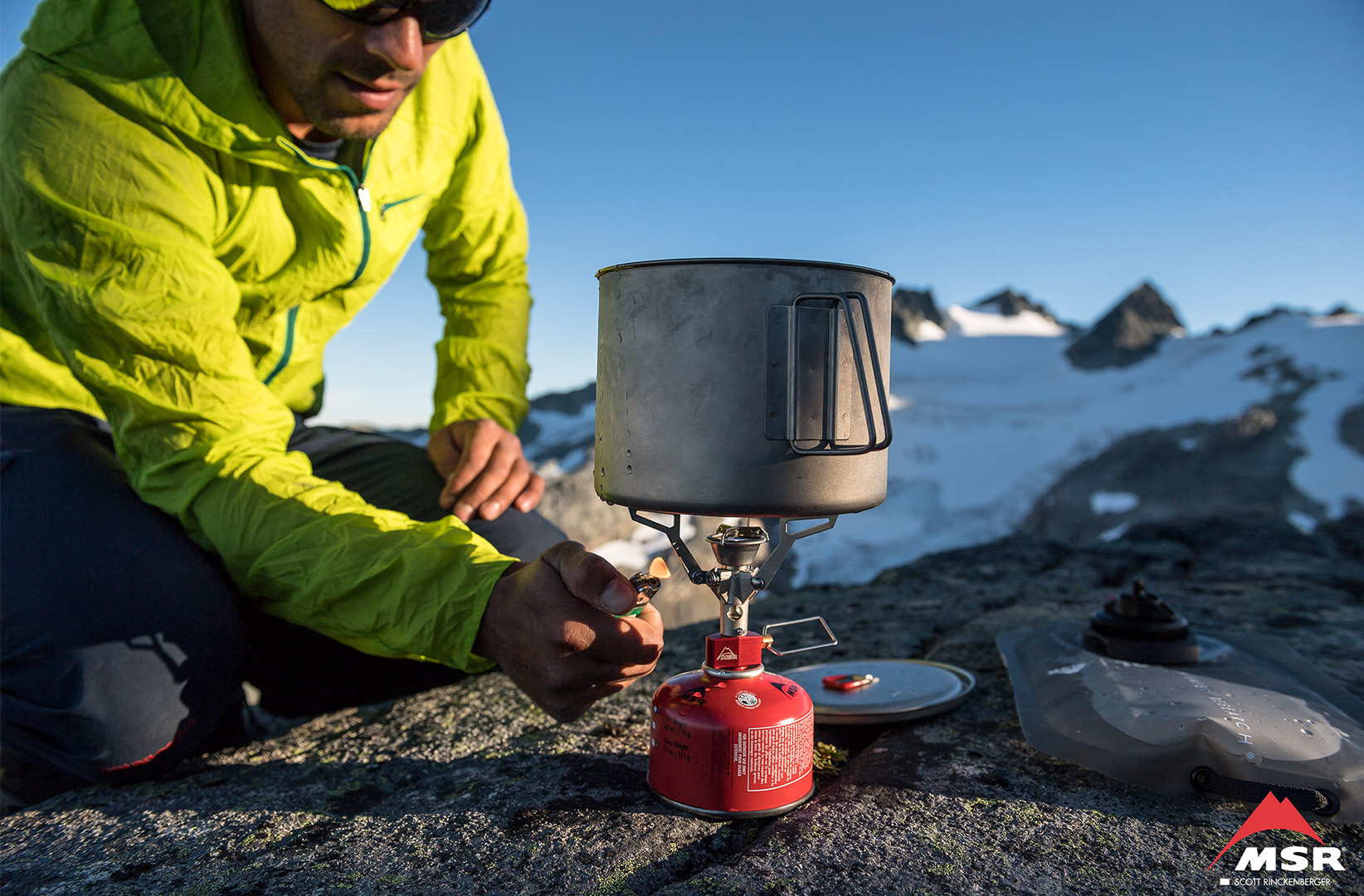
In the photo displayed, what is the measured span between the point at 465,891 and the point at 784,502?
22.5 inches

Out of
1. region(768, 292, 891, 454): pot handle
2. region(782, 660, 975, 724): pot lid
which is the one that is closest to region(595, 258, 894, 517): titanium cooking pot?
region(768, 292, 891, 454): pot handle

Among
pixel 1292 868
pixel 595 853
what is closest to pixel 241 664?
pixel 595 853

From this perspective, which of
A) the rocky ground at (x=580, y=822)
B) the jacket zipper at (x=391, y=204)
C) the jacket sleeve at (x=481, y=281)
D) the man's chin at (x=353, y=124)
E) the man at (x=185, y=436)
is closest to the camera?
the rocky ground at (x=580, y=822)

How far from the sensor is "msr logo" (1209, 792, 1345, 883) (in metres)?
0.90

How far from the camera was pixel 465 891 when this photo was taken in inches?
34.7

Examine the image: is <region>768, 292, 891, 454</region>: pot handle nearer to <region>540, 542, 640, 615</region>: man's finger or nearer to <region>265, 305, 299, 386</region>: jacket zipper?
<region>540, 542, 640, 615</region>: man's finger

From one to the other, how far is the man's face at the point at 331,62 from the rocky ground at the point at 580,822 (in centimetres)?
111

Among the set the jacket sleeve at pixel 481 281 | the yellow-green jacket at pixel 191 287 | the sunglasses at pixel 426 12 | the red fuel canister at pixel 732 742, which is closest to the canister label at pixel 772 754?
the red fuel canister at pixel 732 742

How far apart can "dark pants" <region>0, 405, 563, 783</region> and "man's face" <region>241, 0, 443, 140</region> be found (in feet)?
2.47

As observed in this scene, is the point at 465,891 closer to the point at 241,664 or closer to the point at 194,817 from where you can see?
the point at 194,817

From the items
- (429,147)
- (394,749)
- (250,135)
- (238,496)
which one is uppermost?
(429,147)

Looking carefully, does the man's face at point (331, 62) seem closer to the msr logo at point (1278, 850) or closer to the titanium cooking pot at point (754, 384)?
the titanium cooking pot at point (754, 384)

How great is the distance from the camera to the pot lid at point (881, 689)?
1280 mm

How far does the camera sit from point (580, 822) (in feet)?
3.34
